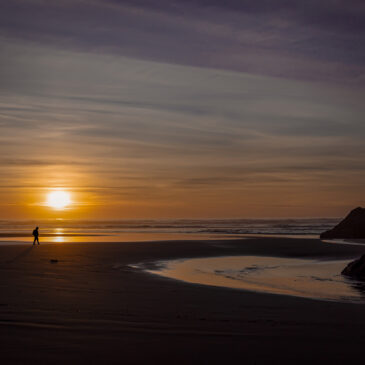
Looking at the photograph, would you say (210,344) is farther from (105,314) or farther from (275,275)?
(275,275)

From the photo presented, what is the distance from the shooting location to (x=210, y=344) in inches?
305

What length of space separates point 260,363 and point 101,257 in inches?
811

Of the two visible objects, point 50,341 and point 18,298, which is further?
point 18,298

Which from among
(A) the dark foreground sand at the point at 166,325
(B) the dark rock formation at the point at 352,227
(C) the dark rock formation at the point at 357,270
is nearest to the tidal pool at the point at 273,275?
(C) the dark rock formation at the point at 357,270

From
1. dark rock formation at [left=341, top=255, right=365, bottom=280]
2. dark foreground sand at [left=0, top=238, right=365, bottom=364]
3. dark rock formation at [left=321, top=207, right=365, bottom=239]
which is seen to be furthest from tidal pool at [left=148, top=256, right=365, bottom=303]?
dark rock formation at [left=321, top=207, right=365, bottom=239]

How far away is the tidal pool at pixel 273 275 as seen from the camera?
14.8m

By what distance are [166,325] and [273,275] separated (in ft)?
36.6

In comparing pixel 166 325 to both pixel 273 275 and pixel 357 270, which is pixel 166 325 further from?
pixel 357 270

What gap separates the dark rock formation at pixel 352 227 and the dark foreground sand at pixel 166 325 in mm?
34643

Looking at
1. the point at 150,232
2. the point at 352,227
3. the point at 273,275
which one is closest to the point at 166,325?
the point at 273,275

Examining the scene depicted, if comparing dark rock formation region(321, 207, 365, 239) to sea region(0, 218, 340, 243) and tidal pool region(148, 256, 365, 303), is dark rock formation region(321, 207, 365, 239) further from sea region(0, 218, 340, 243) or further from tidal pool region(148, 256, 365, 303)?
tidal pool region(148, 256, 365, 303)

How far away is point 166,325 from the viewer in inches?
358

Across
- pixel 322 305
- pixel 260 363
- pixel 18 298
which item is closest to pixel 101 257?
pixel 18 298

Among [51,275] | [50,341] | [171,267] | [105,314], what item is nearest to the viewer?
[50,341]
